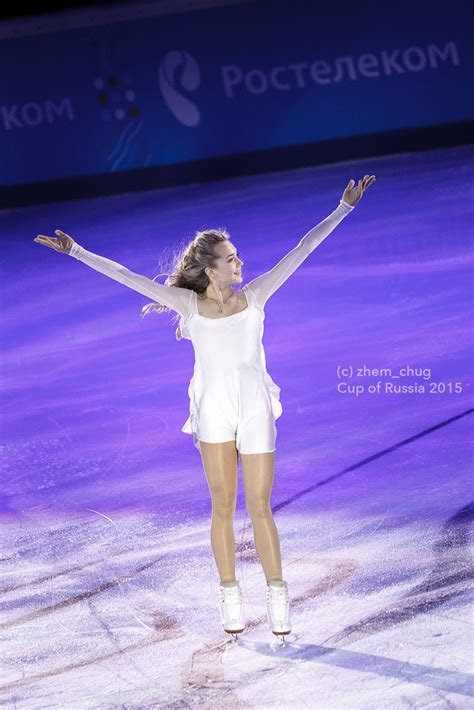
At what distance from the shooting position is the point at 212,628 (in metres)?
4.01

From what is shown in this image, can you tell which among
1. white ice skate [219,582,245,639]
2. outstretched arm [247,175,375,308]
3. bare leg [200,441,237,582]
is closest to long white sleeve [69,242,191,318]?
outstretched arm [247,175,375,308]

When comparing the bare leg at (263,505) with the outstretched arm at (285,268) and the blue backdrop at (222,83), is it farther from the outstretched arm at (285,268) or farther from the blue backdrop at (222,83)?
the blue backdrop at (222,83)

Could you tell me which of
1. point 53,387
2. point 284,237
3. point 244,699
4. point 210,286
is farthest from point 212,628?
point 284,237

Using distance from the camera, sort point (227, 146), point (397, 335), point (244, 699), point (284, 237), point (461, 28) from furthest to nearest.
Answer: point (227, 146)
point (461, 28)
point (284, 237)
point (397, 335)
point (244, 699)

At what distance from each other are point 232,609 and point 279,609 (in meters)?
0.18

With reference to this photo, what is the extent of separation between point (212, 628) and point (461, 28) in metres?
9.08

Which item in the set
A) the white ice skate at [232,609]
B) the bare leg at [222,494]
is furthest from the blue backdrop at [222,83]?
the white ice skate at [232,609]

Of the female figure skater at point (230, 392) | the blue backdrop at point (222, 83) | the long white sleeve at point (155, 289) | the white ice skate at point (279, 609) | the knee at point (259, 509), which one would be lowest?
the white ice skate at point (279, 609)

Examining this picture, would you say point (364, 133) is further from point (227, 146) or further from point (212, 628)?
point (212, 628)

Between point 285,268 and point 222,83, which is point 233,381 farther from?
point 222,83

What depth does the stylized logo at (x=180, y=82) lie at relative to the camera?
1223 cm

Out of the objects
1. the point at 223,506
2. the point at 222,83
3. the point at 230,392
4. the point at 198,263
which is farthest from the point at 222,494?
the point at 222,83

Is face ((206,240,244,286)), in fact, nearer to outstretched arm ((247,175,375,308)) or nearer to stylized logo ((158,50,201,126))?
outstretched arm ((247,175,375,308))

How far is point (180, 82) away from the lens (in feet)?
40.4
